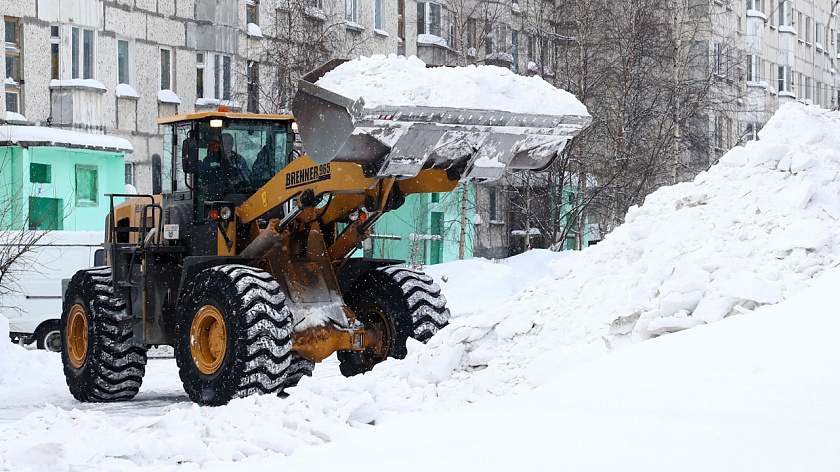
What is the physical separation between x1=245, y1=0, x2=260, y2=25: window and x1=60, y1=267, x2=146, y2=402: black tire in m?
18.2

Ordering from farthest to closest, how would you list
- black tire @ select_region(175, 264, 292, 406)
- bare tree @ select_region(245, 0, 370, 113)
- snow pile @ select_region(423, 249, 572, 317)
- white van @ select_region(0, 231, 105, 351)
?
1. bare tree @ select_region(245, 0, 370, 113)
2. snow pile @ select_region(423, 249, 572, 317)
3. white van @ select_region(0, 231, 105, 351)
4. black tire @ select_region(175, 264, 292, 406)

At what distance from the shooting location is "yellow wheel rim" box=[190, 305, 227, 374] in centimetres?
920

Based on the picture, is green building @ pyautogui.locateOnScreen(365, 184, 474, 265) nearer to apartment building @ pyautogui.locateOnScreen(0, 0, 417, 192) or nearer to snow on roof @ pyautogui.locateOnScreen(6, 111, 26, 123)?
apartment building @ pyautogui.locateOnScreen(0, 0, 417, 192)

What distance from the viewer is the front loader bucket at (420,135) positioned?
8172mm

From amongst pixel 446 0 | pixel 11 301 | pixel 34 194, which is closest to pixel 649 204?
pixel 11 301

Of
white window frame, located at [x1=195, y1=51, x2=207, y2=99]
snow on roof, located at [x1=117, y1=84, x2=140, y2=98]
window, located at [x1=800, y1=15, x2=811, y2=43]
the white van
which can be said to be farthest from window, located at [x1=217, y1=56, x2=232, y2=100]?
window, located at [x1=800, y1=15, x2=811, y2=43]

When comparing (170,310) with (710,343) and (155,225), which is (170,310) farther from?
(710,343)

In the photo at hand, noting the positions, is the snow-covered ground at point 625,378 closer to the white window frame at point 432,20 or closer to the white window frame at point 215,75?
the white window frame at point 215,75

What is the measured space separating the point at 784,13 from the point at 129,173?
3771 centimetres

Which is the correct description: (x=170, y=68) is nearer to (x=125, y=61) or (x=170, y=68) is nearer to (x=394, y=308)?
(x=125, y=61)

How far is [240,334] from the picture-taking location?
873 centimetres

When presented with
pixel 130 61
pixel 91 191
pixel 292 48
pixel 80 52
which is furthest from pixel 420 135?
pixel 130 61

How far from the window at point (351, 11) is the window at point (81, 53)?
8.46 metres

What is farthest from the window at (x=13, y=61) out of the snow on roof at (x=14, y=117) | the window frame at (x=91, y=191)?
the window frame at (x=91, y=191)
